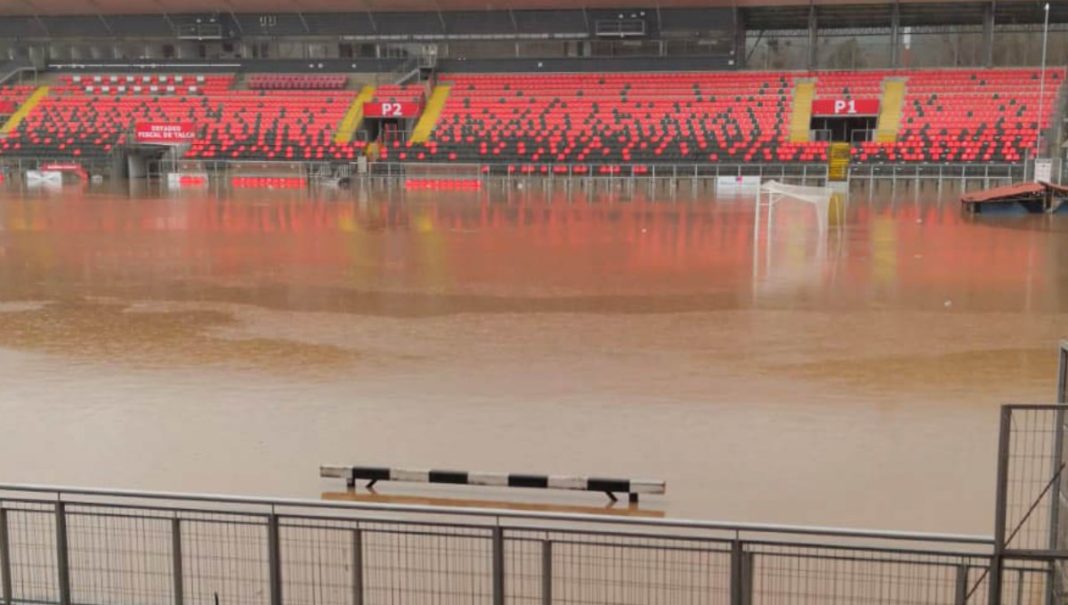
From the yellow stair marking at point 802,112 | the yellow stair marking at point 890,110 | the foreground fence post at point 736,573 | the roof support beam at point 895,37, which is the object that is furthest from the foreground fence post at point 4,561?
the roof support beam at point 895,37

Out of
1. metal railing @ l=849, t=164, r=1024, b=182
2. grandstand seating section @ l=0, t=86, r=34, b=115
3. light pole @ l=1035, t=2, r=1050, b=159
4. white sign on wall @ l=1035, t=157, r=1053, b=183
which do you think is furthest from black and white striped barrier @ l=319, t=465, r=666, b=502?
grandstand seating section @ l=0, t=86, r=34, b=115

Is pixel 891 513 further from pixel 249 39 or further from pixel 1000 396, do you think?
pixel 249 39

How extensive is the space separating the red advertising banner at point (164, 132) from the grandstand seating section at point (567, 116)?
7.93ft

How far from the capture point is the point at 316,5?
2272 inches

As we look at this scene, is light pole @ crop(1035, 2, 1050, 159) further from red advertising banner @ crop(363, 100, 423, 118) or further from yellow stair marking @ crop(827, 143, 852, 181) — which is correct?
red advertising banner @ crop(363, 100, 423, 118)

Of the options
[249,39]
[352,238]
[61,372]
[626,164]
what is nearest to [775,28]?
[626,164]

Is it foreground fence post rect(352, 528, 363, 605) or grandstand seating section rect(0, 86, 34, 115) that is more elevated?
grandstand seating section rect(0, 86, 34, 115)

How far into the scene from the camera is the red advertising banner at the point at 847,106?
50.4m

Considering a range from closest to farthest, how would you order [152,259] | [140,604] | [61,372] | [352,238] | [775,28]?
[140,604], [61,372], [152,259], [352,238], [775,28]

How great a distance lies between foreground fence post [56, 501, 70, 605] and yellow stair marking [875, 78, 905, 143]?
47791 mm

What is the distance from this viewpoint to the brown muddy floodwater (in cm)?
827

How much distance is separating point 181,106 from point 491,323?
161 ft

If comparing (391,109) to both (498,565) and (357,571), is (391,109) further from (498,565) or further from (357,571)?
(498,565)

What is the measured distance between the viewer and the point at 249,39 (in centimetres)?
6134
